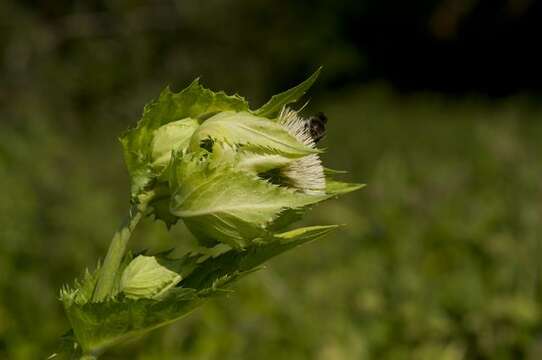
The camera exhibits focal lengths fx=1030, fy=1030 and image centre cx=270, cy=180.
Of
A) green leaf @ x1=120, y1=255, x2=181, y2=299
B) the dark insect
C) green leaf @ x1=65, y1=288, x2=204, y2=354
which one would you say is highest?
the dark insect

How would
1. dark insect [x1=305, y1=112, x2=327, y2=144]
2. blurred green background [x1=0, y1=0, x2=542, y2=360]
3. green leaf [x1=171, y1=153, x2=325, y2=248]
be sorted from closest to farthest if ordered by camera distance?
green leaf [x1=171, y1=153, x2=325, y2=248] < dark insect [x1=305, y1=112, x2=327, y2=144] < blurred green background [x1=0, y1=0, x2=542, y2=360]

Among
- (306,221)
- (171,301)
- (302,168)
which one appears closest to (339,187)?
(302,168)

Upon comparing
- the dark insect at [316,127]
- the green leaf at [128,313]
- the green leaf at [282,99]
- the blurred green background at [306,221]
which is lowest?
the green leaf at [128,313]

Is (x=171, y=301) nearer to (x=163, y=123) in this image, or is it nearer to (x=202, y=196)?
(x=202, y=196)

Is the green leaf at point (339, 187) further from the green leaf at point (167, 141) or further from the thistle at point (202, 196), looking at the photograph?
the green leaf at point (167, 141)

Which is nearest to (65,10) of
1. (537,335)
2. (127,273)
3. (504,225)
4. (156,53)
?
(156,53)

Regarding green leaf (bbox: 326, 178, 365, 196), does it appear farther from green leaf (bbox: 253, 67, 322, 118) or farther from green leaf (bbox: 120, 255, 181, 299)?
green leaf (bbox: 120, 255, 181, 299)

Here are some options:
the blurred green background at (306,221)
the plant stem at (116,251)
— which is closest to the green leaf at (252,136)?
the plant stem at (116,251)

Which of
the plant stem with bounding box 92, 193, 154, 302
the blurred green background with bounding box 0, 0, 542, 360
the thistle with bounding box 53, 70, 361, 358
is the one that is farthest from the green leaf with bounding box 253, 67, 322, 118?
the blurred green background with bounding box 0, 0, 542, 360
